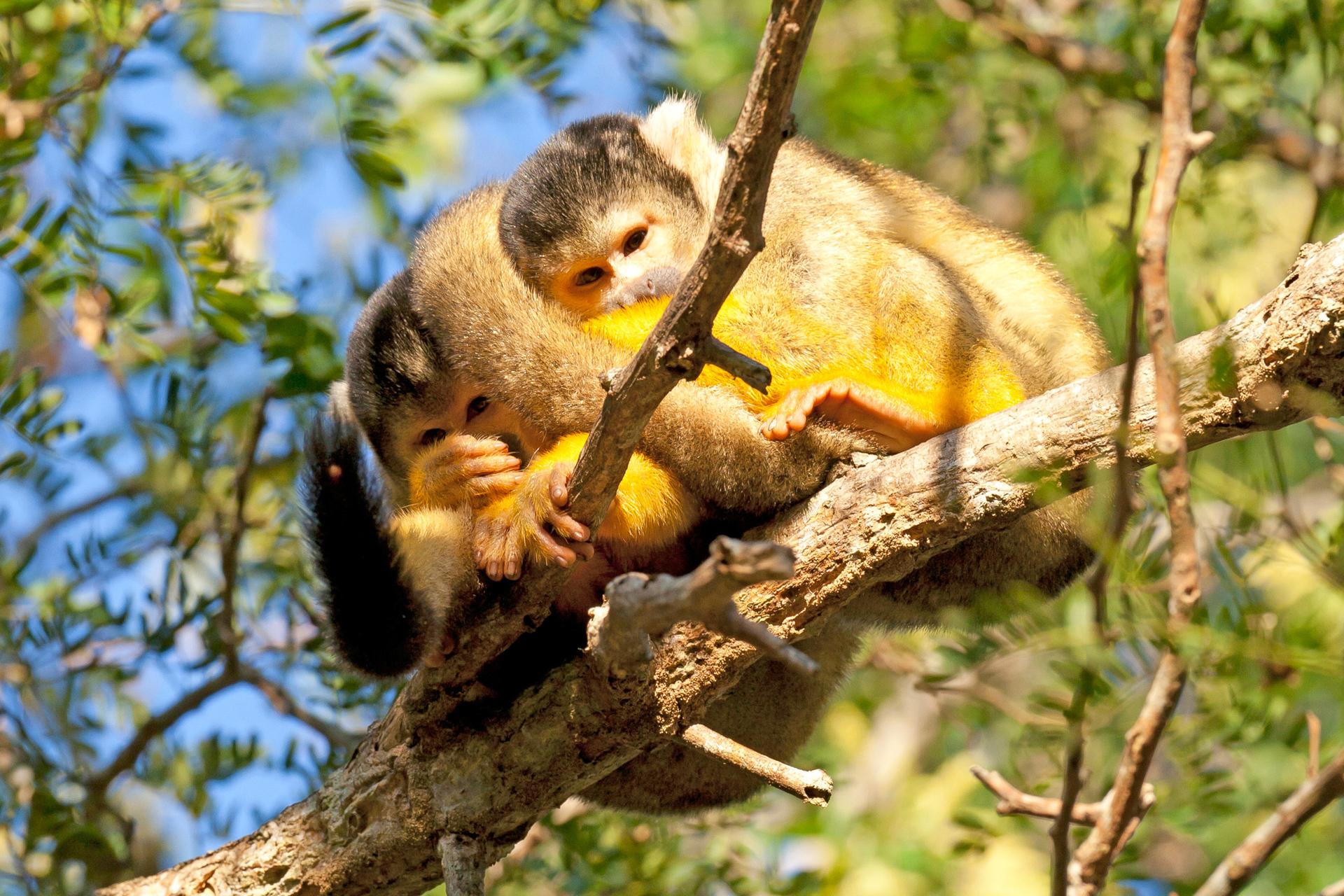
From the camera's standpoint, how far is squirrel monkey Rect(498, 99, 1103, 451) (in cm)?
204

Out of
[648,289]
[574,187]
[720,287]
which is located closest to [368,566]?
[720,287]

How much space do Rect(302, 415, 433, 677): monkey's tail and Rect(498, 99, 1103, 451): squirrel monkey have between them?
0.53 meters

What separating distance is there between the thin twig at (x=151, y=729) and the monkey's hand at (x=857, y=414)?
1.75 metres

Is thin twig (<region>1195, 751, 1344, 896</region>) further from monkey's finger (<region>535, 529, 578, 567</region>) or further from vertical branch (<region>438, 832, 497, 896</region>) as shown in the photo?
vertical branch (<region>438, 832, 497, 896</region>)

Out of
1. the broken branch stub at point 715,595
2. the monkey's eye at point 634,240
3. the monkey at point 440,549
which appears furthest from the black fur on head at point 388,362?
the broken branch stub at point 715,595

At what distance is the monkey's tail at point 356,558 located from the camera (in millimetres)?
1860

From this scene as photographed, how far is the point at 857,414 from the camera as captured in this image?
78.2 inches

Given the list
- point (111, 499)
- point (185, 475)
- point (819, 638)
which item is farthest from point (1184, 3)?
point (111, 499)

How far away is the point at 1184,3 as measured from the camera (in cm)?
129

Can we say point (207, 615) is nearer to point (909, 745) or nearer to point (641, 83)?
point (641, 83)

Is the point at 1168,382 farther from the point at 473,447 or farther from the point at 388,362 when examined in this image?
the point at 388,362

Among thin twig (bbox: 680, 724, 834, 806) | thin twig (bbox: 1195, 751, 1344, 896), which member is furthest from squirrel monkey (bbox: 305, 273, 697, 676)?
thin twig (bbox: 1195, 751, 1344, 896)

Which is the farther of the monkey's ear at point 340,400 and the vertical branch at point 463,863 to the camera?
the monkey's ear at point 340,400

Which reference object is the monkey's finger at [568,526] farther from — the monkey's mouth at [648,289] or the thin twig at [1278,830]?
the thin twig at [1278,830]
